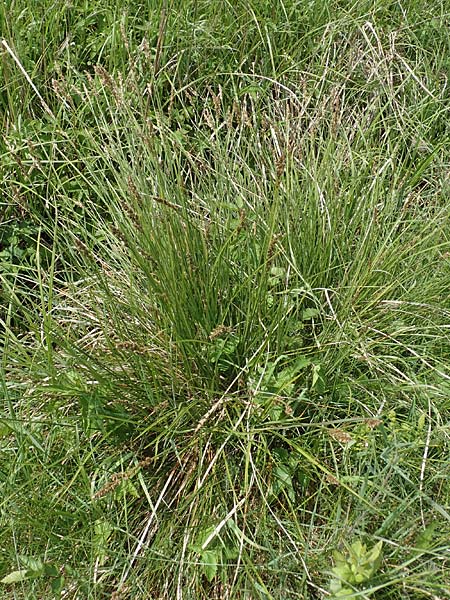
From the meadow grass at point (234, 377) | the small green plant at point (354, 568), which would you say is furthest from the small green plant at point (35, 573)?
the small green plant at point (354, 568)

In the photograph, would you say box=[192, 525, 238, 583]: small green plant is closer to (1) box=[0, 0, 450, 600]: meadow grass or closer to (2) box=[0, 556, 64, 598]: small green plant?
(1) box=[0, 0, 450, 600]: meadow grass

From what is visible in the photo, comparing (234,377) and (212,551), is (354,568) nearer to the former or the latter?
(212,551)

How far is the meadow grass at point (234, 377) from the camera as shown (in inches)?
73.5

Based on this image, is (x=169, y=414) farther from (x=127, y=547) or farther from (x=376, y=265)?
(x=376, y=265)

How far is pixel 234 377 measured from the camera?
7.11ft

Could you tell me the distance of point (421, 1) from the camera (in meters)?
3.03

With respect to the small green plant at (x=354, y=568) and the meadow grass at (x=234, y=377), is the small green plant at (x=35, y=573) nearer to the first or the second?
the meadow grass at (x=234, y=377)

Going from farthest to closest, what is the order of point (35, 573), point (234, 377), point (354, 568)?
point (234, 377) < point (35, 573) < point (354, 568)

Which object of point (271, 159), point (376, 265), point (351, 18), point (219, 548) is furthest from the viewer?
point (351, 18)

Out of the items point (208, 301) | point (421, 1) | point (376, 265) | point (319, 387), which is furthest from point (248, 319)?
point (421, 1)

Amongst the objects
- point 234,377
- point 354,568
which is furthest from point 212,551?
point 234,377

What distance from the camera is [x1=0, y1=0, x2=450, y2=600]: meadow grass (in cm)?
187

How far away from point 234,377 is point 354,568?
2.18 ft

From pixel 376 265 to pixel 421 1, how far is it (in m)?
1.29
